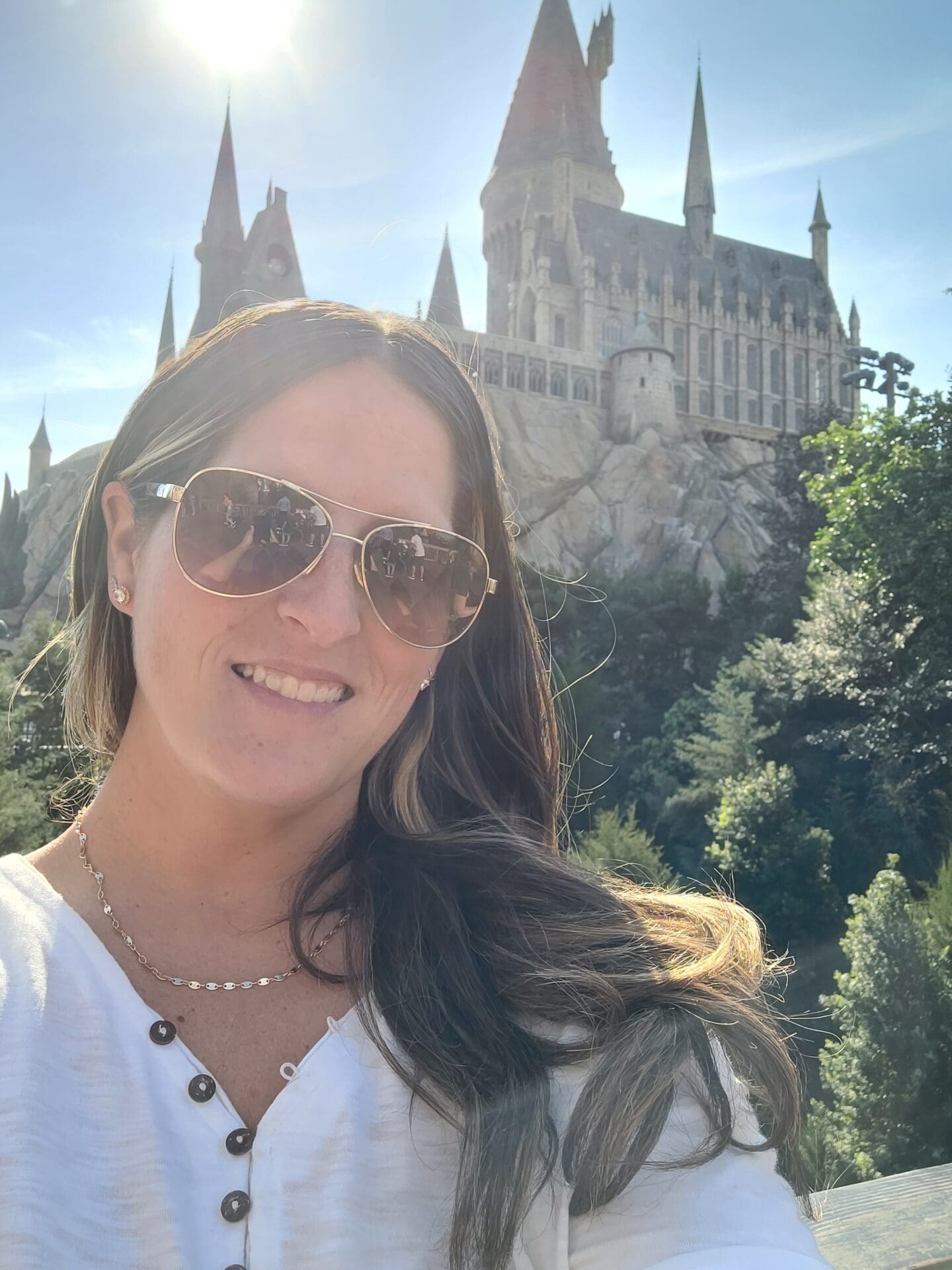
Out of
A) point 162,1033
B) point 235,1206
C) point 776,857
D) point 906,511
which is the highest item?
point 906,511

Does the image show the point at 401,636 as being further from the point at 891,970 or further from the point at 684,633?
the point at 684,633

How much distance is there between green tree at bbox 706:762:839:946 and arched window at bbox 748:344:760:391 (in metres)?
39.4

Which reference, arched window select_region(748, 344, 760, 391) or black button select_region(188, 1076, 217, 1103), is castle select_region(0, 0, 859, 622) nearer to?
arched window select_region(748, 344, 760, 391)

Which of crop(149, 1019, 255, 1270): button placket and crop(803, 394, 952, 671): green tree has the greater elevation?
crop(803, 394, 952, 671): green tree

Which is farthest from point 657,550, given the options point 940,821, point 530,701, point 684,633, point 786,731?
point 530,701

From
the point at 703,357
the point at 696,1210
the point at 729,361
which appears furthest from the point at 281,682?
the point at 729,361

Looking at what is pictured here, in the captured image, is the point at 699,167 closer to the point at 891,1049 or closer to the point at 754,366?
the point at 754,366

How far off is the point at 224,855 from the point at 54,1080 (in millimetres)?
315

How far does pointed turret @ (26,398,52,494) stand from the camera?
41.6m

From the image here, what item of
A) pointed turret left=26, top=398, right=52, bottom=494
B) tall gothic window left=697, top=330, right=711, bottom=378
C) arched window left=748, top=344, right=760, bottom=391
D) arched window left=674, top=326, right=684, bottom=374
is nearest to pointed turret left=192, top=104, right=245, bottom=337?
pointed turret left=26, top=398, right=52, bottom=494

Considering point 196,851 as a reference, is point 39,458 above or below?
above

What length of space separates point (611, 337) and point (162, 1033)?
4658 cm

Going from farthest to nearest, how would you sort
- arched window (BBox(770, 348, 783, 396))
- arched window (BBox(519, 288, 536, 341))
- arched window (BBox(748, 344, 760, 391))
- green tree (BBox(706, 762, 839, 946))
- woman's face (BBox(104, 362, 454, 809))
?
arched window (BBox(770, 348, 783, 396))
arched window (BBox(748, 344, 760, 391))
arched window (BBox(519, 288, 536, 341))
green tree (BBox(706, 762, 839, 946))
woman's face (BBox(104, 362, 454, 809))

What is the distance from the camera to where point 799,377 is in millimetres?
51438
